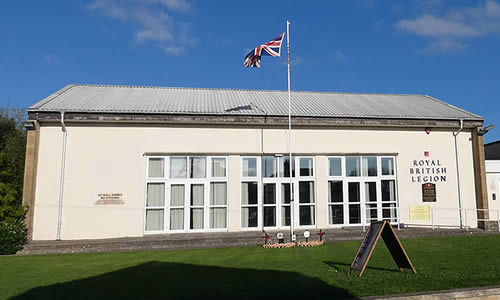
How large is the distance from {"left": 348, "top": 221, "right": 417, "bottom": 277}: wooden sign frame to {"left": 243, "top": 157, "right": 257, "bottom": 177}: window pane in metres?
6.50

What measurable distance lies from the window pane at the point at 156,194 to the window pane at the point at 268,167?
3930 mm

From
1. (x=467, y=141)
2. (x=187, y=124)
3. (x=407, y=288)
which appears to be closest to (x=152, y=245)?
(x=187, y=124)

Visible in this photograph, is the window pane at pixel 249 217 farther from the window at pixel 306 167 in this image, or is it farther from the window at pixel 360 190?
the window at pixel 360 190

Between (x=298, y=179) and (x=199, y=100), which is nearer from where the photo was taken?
(x=298, y=179)

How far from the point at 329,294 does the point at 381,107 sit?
1249 cm

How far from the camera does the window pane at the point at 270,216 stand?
13.5 meters

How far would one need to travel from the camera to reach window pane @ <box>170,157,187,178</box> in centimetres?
1324

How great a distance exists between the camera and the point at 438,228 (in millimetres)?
13719

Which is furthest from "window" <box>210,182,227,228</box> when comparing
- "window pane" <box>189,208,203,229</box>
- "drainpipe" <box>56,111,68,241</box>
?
"drainpipe" <box>56,111,68,241</box>

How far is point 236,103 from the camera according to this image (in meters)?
15.9

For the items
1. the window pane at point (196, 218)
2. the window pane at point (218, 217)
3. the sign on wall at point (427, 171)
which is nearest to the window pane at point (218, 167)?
the window pane at point (218, 217)

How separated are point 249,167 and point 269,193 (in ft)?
4.21

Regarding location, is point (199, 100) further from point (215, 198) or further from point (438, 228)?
point (438, 228)

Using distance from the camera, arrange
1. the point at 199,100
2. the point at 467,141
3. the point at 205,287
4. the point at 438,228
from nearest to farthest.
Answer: the point at 205,287 < the point at 438,228 < the point at 467,141 < the point at 199,100
